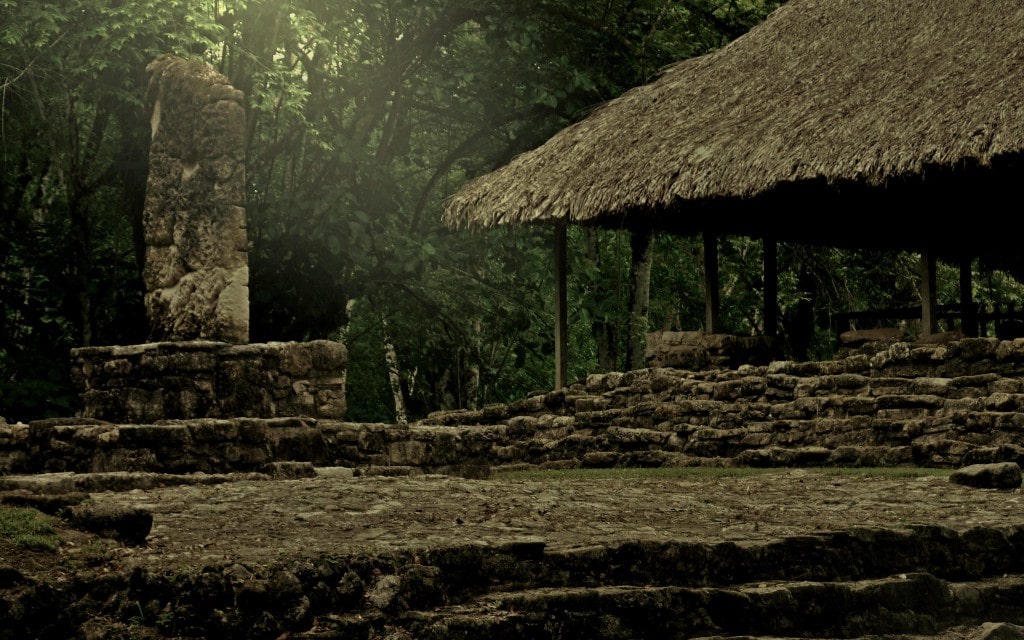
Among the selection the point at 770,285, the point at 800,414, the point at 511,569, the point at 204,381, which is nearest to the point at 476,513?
the point at 511,569

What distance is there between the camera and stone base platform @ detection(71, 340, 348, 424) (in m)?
8.91

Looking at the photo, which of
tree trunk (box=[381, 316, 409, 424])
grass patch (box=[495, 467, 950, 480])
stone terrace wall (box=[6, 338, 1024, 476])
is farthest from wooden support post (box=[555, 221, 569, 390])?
grass patch (box=[495, 467, 950, 480])

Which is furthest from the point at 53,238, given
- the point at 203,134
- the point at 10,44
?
the point at 203,134

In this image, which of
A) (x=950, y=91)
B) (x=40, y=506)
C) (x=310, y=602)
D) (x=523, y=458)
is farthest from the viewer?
(x=523, y=458)

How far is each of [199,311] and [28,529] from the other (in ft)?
13.8

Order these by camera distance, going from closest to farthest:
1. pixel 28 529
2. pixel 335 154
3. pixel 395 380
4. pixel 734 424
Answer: pixel 28 529, pixel 734 424, pixel 335 154, pixel 395 380

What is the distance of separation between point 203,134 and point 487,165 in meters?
10.1

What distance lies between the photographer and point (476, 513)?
642 cm

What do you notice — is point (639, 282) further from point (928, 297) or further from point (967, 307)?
point (928, 297)

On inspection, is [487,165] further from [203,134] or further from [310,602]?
[310,602]

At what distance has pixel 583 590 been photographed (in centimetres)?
525

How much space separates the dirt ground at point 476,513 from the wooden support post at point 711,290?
757 cm

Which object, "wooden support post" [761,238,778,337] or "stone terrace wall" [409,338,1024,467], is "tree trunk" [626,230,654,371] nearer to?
"wooden support post" [761,238,778,337]

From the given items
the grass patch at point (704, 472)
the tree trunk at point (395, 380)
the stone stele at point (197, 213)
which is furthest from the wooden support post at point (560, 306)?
the stone stele at point (197, 213)
